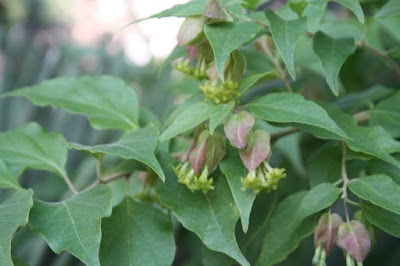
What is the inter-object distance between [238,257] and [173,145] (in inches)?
7.5

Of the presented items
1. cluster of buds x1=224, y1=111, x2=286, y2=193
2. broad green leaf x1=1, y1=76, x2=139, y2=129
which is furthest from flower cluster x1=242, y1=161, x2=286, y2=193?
broad green leaf x1=1, y1=76, x2=139, y2=129

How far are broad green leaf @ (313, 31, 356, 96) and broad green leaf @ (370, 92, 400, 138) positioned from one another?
3.1 inches

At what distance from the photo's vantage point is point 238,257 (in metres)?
0.39

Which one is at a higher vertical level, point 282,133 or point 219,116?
point 219,116

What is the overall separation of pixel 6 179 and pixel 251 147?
0.25 metres

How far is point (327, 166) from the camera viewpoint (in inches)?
20.4

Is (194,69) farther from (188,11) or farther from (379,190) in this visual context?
(379,190)

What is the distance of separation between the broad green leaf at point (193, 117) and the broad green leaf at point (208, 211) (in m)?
0.07

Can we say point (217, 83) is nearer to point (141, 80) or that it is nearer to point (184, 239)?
point (184, 239)

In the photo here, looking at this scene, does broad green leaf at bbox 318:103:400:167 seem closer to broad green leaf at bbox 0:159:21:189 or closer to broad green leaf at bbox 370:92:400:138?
broad green leaf at bbox 370:92:400:138

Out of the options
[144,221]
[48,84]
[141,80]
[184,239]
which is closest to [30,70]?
[141,80]

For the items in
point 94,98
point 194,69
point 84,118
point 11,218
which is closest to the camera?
point 11,218

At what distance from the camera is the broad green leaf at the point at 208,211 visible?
41 cm

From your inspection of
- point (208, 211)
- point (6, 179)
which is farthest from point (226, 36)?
point (6, 179)
